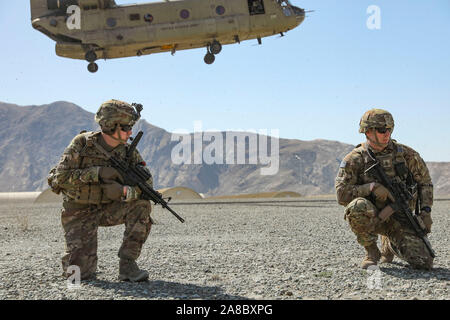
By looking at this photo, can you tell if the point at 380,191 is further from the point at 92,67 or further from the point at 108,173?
the point at 92,67

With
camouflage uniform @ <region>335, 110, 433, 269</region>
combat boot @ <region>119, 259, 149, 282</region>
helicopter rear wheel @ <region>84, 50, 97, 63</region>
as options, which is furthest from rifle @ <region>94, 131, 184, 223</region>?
helicopter rear wheel @ <region>84, 50, 97, 63</region>

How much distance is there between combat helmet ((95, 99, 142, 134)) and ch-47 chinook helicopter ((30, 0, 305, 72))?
1820 centimetres

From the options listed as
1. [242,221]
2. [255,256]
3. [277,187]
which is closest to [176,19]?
[242,221]

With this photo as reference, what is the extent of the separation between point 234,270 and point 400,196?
2068 millimetres

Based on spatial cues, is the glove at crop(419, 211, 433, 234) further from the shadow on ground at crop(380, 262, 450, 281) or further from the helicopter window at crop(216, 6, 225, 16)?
the helicopter window at crop(216, 6, 225, 16)

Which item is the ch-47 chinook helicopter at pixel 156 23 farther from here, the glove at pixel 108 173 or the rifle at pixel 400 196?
the glove at pixel 108 173

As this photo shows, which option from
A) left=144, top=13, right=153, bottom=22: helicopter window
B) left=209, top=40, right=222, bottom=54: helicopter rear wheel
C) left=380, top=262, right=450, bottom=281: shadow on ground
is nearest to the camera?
left=380, top=262, right=450, bottom=281: shadow on ground

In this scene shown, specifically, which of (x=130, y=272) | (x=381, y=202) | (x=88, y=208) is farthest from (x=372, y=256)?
(x=88, y=208)

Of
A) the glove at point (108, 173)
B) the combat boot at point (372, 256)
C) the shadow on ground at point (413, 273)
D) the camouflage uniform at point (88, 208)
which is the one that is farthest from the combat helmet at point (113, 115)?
the shadow on ground at point (413, 273)

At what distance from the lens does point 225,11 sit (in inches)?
914

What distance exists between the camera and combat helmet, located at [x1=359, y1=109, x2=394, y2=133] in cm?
584

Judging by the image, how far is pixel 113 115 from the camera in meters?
5.46
